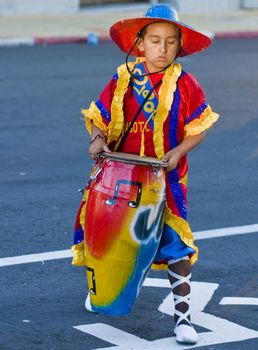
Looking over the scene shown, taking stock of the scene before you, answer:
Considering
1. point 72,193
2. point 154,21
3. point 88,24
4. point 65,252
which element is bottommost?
point 88,24

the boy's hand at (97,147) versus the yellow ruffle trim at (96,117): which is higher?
the yellow ruffle trim at (96,117)

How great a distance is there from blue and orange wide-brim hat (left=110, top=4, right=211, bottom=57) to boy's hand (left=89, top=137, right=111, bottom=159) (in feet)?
1.93

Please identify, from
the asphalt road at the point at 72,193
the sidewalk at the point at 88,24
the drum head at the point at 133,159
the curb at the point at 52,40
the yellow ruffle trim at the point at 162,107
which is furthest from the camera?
the sidewalk at the point at 88,24

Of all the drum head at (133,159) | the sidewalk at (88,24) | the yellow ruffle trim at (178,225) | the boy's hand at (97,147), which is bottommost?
the sidewalk at (88,24)

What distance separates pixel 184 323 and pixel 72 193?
342cm

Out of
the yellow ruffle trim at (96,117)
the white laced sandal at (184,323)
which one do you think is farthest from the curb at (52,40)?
the white laced sandal at (184,323)

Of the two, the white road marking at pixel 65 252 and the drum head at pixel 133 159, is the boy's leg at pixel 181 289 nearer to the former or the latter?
the drum head at pixel 133 159

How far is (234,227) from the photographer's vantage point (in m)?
8.93

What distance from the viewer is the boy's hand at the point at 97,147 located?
641 centimetres

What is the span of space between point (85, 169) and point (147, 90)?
4140mm

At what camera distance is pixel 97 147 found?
254 inches

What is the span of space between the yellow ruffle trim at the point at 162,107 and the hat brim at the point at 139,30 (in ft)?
0.68

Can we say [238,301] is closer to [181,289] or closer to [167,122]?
[181,289]

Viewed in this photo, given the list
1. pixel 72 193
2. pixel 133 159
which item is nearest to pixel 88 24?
pixel 72 193
